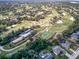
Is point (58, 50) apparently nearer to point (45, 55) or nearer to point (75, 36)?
point (45, 55)

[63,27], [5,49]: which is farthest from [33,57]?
[63,27]

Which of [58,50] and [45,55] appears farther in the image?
[58,50]

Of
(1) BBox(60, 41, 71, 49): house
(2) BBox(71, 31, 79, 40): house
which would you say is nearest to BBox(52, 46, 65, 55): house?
(1) BBox(60, 41, 71, 49): house

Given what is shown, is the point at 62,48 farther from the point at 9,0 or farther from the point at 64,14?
the point at 9,0

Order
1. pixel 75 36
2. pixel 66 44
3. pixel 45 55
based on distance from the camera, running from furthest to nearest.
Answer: pixel 75 36, pixel 66 44, pixel 45 55

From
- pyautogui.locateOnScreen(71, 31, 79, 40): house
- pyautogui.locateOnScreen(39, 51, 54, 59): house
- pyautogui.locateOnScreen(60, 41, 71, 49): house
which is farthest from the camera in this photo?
pyautogui.locateOnScreen(71, 31, 79, 40): house

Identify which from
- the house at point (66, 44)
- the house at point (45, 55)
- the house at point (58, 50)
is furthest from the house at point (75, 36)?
the house at point (45, 55)

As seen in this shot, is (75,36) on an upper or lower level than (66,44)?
lower

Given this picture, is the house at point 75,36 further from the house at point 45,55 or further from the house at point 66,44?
the house at point 45,55

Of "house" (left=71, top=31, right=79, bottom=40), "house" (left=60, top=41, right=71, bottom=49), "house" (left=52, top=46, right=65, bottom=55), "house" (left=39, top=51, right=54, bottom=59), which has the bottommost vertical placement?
"house" (left=71, top=31, right=79, bottom=40)

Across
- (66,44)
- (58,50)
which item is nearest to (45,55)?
(58,50)

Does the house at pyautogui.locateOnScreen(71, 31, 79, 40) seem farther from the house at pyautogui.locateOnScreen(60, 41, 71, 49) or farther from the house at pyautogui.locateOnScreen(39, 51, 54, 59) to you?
the house at pyautogui.locateOnScreen(39, 51, 54, 59)

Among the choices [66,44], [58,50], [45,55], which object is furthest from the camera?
[66,44]
